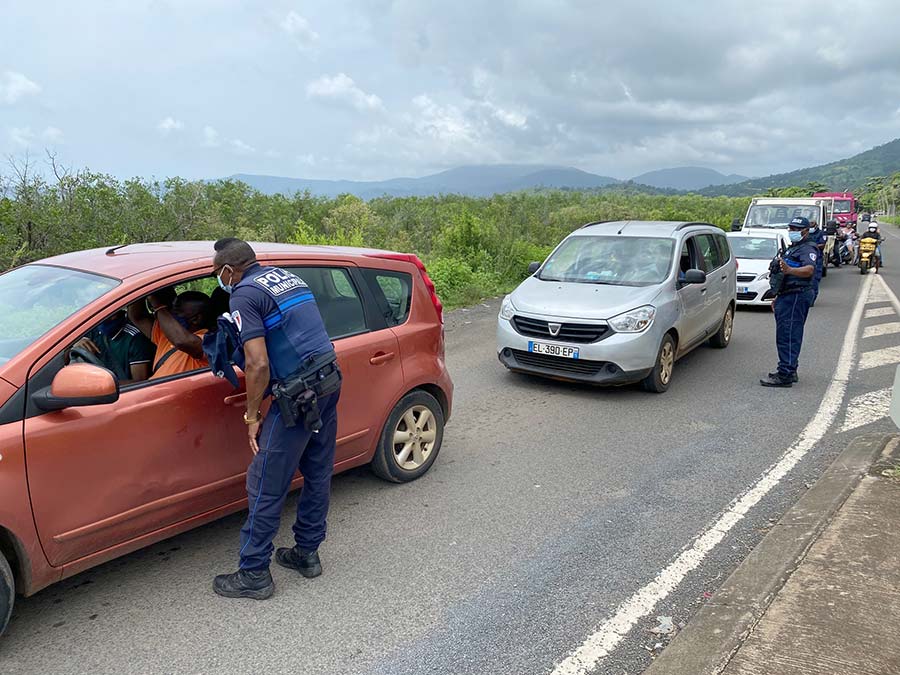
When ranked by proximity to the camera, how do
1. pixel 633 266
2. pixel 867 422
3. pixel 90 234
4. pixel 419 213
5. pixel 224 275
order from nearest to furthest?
pixel 224 275 → pixel 867 422 → pixel 633 266 → pixel 90 234 → pixel 419 213

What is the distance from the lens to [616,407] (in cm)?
666

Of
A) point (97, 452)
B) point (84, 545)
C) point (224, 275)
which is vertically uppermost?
point (224, 275)

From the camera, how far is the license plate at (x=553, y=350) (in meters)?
6.79

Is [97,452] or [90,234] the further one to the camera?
[90,234]

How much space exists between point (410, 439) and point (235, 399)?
1575mm

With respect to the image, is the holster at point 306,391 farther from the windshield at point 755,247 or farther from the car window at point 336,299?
the windshield at point 755,247

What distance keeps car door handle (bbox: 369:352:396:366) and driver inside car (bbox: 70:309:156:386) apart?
4.31ft

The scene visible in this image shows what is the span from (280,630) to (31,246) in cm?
1143

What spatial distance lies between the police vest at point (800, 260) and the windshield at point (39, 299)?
6630 millimetres

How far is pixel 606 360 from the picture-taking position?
6.64 metres

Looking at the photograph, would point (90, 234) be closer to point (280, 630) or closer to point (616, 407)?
point (616, 407)

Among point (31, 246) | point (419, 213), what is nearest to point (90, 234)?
point (31, 246)

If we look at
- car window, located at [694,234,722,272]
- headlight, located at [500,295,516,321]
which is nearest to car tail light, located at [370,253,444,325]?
headlight, located at [500,295,516,321]

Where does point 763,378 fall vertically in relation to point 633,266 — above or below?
below
